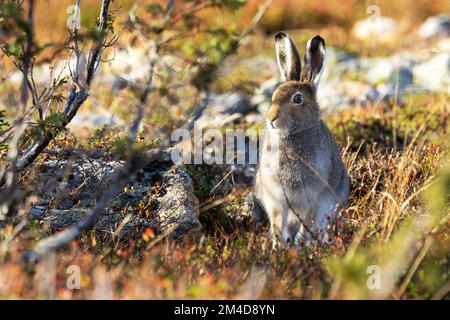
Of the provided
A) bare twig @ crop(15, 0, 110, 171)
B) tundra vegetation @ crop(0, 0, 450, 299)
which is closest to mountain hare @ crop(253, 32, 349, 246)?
tundra vegetation @ crop(0, 0, 450, 299)

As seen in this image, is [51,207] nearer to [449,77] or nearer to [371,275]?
[371,275]

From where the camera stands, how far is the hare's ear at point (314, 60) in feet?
21.5

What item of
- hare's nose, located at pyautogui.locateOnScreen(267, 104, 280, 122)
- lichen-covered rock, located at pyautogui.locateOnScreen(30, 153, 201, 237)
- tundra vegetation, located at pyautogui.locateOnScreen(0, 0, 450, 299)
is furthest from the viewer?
lichen-covered rock, located at pyautogui.locateOnScreen(30, 153, 201, 237)

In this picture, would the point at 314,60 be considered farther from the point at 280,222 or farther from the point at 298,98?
the point at 280,222

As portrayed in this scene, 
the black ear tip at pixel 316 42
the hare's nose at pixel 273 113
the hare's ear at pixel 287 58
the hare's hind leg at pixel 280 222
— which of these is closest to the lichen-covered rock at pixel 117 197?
the hare's hind leg at pixel 280 222

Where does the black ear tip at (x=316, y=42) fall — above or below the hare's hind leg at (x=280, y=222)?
above

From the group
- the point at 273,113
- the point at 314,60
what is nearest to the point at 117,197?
the point at 273,113

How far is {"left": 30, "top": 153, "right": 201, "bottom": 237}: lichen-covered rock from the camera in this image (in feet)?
21.6

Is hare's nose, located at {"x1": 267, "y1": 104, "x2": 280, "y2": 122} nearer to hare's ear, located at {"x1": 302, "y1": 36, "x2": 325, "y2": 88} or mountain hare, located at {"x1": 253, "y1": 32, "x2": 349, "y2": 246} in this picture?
mountain hare, located at {"x1": 253, "y1": 32, "x2": 349, "y2": 246}

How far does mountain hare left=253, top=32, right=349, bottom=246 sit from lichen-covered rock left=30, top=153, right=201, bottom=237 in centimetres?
78

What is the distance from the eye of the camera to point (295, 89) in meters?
6.34

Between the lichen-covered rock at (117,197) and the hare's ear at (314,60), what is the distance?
4.80ft

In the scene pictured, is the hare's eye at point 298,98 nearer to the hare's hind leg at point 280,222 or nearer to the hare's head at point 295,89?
the hare's head at point 295,89
